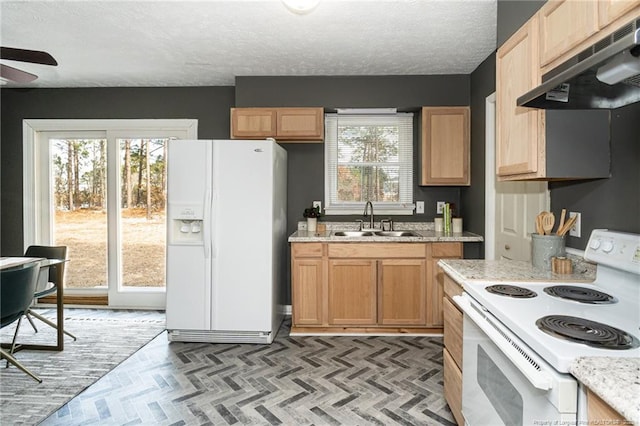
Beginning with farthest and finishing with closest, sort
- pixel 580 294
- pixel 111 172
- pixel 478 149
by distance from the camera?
pixel 111 172 < pixel 478 149 < pixel 580 294

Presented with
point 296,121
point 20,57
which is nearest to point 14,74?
point 20,57

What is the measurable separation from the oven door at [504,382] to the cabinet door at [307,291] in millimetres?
1769

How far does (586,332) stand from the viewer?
1.02 metres

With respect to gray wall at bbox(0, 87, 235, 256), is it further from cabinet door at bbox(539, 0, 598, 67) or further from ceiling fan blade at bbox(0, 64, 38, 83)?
cabinet door at bbox(539, 0, 598, 67)

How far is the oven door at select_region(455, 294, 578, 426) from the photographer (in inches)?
35.8

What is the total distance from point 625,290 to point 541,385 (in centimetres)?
81

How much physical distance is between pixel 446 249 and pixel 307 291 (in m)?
1.31


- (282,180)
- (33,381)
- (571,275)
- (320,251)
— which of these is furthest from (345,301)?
(33,381)

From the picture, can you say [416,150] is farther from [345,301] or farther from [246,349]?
[246,349]

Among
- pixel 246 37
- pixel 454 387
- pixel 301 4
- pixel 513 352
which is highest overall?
pixel 246 37

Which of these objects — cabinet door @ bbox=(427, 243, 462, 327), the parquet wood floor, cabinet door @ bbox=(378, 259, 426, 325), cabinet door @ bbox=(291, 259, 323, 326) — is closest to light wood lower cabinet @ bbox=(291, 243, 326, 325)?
cabinet door @ bbox=(291, 259, 323, 326)

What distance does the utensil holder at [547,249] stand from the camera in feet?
6.17

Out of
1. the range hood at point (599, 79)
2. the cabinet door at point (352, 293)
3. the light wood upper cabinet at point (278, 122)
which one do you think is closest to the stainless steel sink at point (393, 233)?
the cabinet door at point (352, 293)

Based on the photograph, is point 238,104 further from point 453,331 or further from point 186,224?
point 453,331
